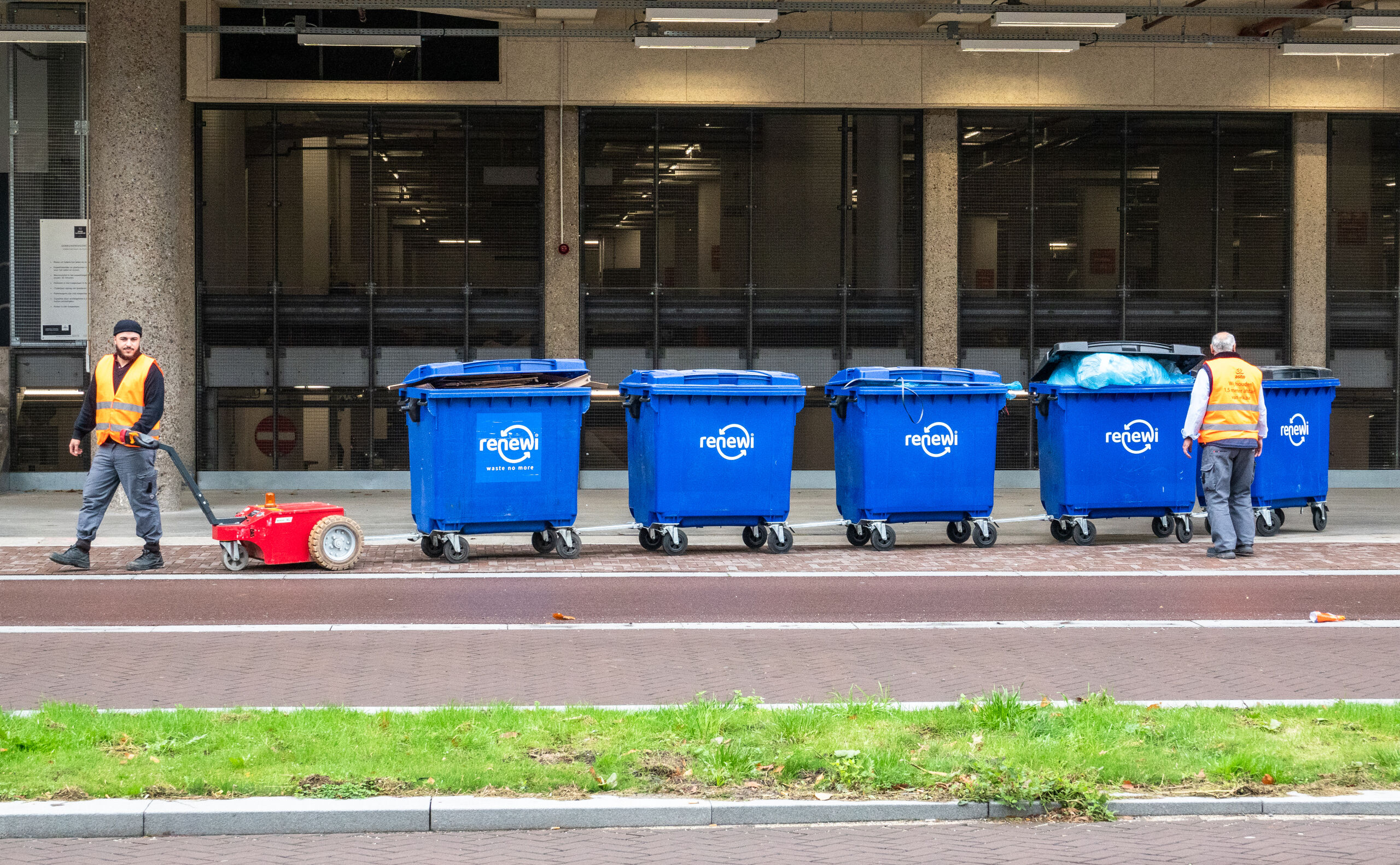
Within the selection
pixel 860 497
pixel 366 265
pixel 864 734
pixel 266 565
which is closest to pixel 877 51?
pixel 366 265

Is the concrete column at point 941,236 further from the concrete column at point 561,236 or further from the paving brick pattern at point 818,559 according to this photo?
the paving brick pattern at point 818,559

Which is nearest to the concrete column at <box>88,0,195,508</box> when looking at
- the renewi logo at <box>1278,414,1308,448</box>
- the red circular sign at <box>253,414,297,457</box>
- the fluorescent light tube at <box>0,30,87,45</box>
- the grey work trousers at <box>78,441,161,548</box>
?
the fluorescent light tube at <box>0,30,87,45</box>

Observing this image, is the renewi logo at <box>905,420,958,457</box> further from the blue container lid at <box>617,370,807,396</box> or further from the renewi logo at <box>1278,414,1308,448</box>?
the renewi logo at <box>1278,414,1308,448</box>

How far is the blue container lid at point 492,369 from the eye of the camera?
39.3 feet

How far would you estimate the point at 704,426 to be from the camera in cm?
1248

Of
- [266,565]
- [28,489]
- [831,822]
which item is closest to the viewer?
[831,822]

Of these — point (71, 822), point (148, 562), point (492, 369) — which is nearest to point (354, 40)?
point (492, 369)

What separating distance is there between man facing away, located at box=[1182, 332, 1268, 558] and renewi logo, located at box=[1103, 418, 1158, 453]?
86cm

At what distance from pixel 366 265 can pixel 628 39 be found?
4.52 metres

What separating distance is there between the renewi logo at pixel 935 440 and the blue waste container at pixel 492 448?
2896 millimetres

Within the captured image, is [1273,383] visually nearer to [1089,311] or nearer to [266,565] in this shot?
[1089,311]

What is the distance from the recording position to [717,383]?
12.5 metres

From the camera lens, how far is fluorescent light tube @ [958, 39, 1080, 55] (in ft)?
55.9

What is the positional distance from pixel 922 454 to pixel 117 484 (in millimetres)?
6652
